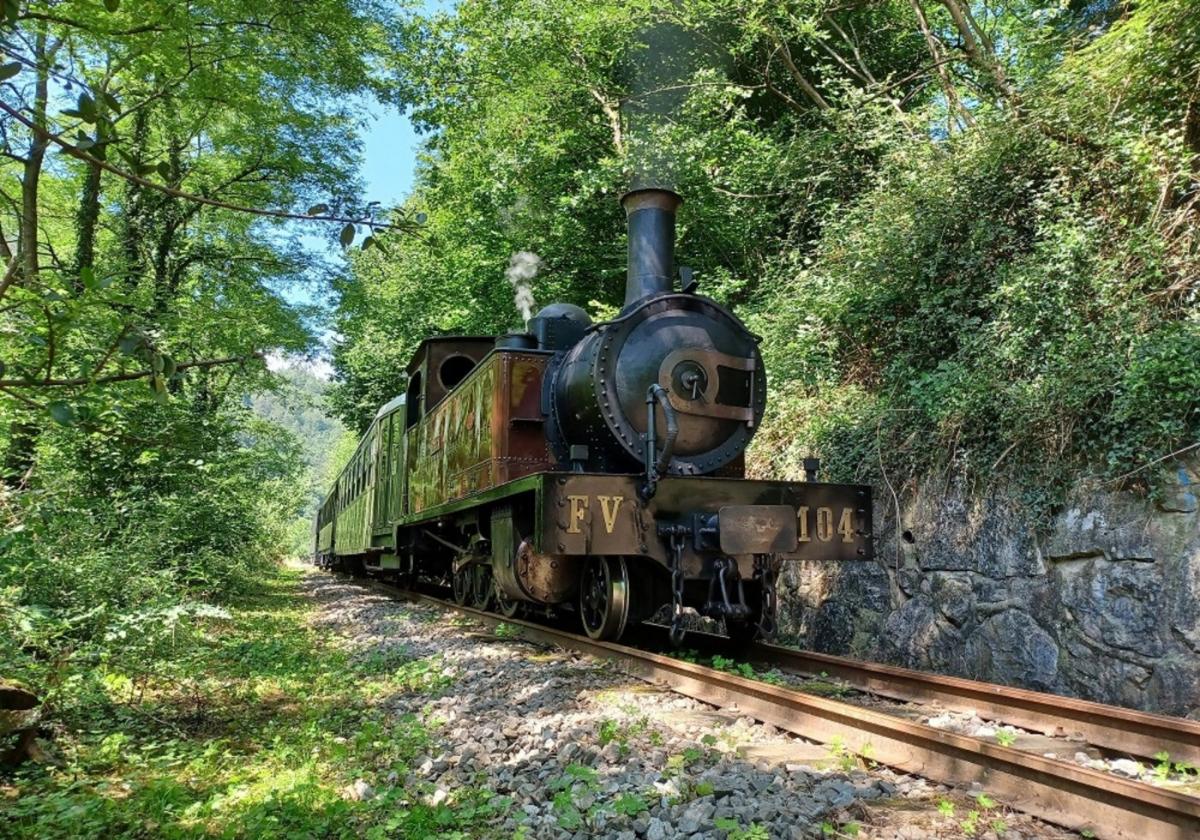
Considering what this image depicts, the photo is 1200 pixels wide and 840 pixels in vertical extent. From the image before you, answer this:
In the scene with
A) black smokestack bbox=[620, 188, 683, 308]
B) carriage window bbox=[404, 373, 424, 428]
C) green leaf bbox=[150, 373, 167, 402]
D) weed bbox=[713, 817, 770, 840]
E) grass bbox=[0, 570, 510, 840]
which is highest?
black smokestack bbox=[620, 188, 683, 308]

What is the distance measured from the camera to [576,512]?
5.70 m

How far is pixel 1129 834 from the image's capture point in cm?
270

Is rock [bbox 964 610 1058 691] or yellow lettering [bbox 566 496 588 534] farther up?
yellow lettering [bbox 566 496 588 534]

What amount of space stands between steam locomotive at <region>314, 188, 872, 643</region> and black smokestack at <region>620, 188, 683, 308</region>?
1 centimetres

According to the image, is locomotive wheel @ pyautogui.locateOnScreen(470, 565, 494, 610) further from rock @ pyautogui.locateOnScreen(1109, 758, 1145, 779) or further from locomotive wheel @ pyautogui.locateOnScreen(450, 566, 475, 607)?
rock @ pyautogui.locateOnScreen(1109, 758, 1145, 779)

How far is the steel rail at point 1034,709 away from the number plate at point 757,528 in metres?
0.88

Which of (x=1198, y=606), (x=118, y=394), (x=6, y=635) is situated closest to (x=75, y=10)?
(x=118, y=394)

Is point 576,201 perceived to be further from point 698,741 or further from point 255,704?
point 698,741

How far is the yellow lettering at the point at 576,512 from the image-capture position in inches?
223

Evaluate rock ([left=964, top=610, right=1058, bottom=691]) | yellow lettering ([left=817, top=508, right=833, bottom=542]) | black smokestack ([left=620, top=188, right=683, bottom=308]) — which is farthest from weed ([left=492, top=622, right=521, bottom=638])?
rock ([left=964, top=610, right=1058, bottom=691])

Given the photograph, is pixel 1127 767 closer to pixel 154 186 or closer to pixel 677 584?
pixel 677 584

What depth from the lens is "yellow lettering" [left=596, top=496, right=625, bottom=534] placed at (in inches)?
228

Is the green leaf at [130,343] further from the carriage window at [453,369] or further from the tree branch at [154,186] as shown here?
the carriage window at [453,369]

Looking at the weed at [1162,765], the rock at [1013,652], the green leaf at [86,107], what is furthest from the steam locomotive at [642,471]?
the green leaf at [86,107]
